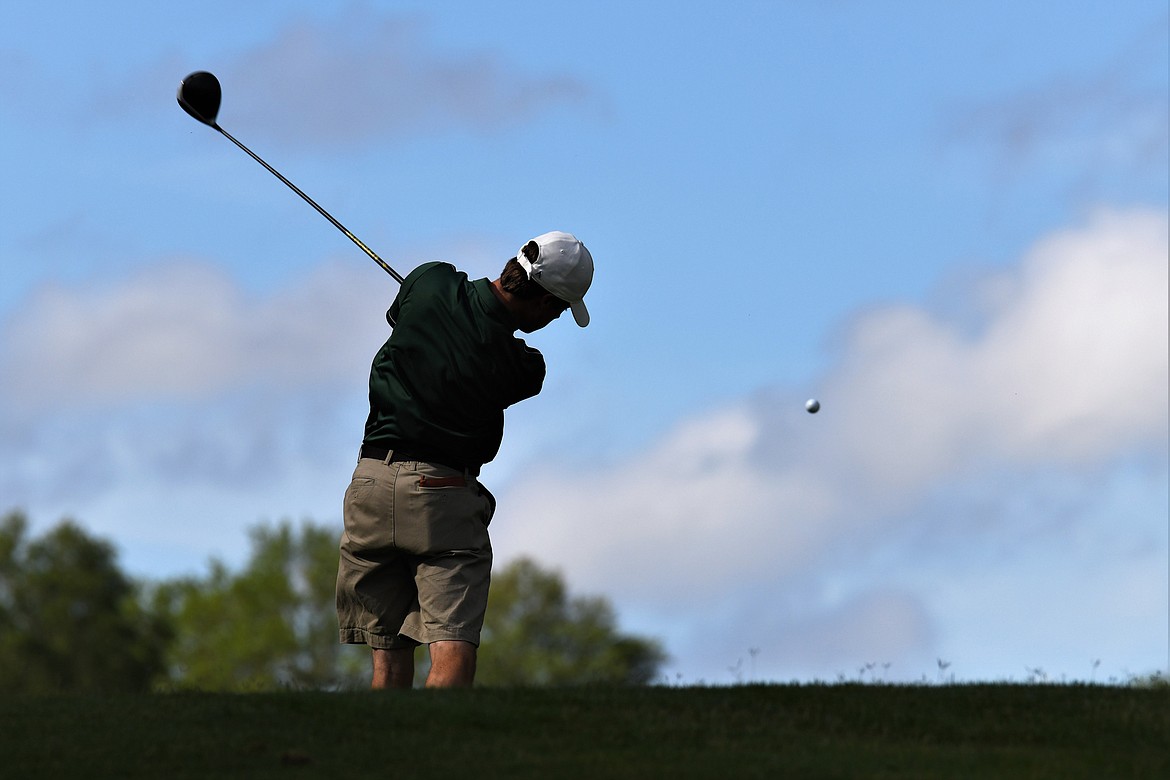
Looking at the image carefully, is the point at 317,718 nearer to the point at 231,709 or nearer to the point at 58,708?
the point at 231,709

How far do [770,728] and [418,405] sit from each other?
2.51 m

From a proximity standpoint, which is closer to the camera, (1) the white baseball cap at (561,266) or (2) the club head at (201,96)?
(1) the white baseball cap at (561,266)

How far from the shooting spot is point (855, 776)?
7160 millimetres

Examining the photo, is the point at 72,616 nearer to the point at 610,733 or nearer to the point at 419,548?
the point at 419,548

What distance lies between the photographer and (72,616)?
61125mm

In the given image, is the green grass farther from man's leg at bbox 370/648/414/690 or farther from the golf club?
the golf club

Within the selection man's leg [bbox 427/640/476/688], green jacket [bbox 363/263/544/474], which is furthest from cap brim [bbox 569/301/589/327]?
man's leg [bbox 427/640/476/688]

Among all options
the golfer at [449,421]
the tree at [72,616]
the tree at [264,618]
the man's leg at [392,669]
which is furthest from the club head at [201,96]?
the tree at [72,616]

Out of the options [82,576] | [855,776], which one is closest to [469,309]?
[855,776]

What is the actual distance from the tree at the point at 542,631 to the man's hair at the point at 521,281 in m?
48.7

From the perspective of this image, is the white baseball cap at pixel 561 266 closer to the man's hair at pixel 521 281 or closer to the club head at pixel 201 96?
the man's hair at pixel 521 281

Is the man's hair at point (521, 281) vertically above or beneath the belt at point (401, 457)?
above

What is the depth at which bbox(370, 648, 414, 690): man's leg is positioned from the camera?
9.38 meters

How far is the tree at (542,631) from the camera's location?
2261 inches
